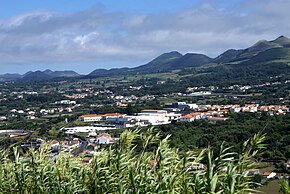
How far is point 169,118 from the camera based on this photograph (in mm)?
45688

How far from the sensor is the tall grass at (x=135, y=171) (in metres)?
4.54

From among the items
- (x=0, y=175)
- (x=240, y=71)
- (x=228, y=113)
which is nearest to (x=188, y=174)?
(x=0, y=175)

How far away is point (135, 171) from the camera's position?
537 centimetres

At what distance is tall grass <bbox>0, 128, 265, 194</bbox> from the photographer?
454cm

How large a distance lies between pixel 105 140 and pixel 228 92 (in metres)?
46.7

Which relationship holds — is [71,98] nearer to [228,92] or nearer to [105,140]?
[228,92]

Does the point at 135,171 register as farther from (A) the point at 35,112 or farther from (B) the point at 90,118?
(A) the point at 35,112

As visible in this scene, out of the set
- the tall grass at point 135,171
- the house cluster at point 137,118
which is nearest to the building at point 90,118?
the house cluster at point 137,118

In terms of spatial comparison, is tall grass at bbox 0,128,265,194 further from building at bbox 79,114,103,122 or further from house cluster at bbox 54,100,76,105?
house cluster at bbox 54,100,76,105

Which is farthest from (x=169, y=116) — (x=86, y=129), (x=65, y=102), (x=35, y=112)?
(x=65, y=102)

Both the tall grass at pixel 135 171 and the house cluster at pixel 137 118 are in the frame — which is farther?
the house cluster at pixel 137 118

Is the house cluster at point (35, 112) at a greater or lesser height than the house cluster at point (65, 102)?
lesser

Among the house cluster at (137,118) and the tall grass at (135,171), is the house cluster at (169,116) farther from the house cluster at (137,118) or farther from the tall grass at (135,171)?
the tall grass at (135,171)

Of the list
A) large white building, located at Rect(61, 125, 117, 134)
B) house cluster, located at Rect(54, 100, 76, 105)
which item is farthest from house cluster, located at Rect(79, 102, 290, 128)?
house cluster, located at Rect(54, 100, 76, 105)
